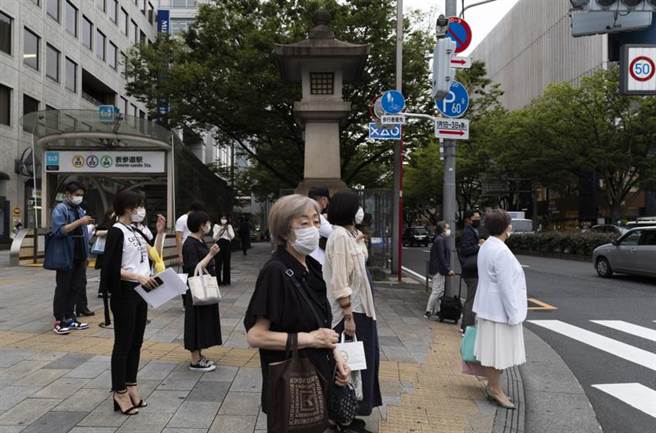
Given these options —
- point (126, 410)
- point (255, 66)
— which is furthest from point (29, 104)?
point (126, 410)

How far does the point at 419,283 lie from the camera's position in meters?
→ 14.0

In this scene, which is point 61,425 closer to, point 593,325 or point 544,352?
point 544,352

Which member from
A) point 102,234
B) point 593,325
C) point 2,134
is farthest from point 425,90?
point 2,134

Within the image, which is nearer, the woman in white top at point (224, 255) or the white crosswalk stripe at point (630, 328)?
the white crosswalk stripe at point (630, 328)

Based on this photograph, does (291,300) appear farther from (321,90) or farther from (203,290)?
(321,90)

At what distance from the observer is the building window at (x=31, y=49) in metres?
28.6

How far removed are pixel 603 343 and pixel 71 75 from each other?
1372 inches

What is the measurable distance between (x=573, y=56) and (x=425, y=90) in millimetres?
32002

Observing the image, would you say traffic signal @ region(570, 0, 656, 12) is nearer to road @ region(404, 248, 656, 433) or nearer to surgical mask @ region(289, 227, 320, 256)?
road @ region(404, 248, 656, 433)

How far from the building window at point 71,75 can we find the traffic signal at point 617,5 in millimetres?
32468

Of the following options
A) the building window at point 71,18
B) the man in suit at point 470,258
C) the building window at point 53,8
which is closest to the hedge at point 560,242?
Answer: the man in suit at point 470,258

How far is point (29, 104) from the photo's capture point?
1147 inches

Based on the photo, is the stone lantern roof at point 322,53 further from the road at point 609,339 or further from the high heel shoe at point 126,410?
the high heel shoe at point 126,410

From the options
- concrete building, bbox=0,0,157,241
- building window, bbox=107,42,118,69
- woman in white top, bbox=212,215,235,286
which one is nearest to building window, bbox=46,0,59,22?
concrete building, bbox=0,0,157,241
